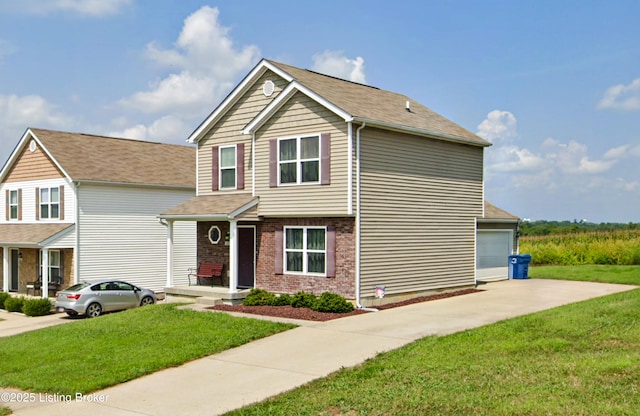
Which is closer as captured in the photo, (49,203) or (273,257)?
(273,257)

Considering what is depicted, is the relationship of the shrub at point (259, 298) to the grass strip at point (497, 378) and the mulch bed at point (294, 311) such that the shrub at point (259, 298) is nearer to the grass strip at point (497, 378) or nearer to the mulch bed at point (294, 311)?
the mulch bed at point (294, 311)

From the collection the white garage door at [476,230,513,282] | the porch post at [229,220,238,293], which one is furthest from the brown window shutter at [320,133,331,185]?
the white garage door at [476,230,513,282]

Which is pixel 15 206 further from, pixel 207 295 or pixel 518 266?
pixel 518 266

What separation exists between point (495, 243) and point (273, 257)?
37.4 feet

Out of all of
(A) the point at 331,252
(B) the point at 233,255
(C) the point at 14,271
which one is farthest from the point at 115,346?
(C) the point at 14,271

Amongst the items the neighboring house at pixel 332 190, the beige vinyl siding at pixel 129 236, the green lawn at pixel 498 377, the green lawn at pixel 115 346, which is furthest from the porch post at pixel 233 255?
the beige vinyl siding at pixel 129 236

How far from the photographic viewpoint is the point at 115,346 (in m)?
15.3

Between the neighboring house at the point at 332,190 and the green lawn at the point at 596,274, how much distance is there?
240 inches

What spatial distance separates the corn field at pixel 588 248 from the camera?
33250 mm

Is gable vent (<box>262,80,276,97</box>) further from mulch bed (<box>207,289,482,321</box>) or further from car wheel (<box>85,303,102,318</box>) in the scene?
car wheel (<box>85,303,102,318</box>)

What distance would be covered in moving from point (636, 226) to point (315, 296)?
29.7 m

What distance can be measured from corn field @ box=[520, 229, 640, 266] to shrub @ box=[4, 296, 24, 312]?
89.0ft

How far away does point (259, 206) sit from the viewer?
21984mm

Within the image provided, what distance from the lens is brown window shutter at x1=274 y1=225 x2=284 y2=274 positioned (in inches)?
848
